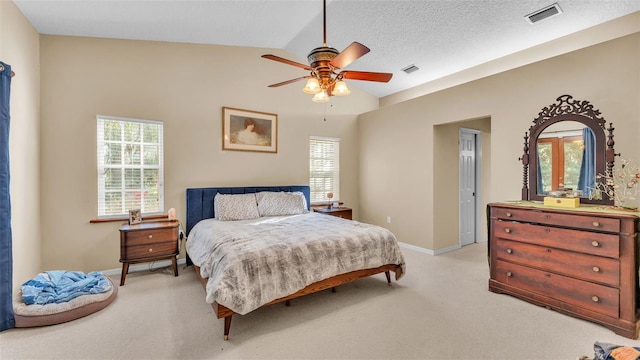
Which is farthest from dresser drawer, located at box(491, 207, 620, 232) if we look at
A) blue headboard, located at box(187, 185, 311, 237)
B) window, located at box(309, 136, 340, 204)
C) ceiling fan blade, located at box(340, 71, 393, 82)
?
blue headboard, located at box(187, 185, 311, 237)

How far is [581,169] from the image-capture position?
2.99 meters

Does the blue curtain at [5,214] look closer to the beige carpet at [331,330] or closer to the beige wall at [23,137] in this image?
the beige carpet at [331,330]

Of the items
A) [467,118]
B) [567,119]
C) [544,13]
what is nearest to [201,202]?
[467,118]

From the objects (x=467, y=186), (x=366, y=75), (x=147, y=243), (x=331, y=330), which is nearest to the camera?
(x=331, y=330)

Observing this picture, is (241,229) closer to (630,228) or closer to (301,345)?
(301,345)

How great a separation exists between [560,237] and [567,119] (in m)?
Result: 1.34

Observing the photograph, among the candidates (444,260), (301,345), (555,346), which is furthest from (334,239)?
(444,260)

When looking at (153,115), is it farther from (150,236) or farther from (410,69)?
(410,69)

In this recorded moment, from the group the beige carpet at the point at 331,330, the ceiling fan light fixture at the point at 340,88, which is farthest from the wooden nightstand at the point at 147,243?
the ceiling fan light fixture at the point at 340,88

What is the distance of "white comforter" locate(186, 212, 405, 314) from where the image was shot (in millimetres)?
2311

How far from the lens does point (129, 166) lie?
3883 millimetres

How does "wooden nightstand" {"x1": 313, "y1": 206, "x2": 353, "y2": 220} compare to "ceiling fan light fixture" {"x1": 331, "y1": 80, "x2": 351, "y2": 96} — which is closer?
"ceiling fan light fixture" {"x1": 331, "y1": 80, "x2": 351, "y2": 96}

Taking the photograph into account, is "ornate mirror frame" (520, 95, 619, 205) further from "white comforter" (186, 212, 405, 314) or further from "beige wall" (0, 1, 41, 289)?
"beige wall" (0, 1, 41, 289)

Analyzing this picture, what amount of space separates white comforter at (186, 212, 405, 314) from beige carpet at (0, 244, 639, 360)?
352 millimetres
